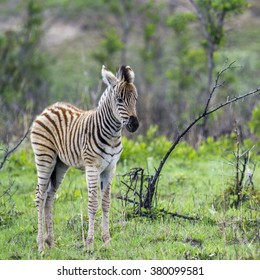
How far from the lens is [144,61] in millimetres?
34438

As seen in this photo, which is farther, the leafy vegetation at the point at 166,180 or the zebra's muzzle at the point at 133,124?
the leafy vegetation at the point at 166,180

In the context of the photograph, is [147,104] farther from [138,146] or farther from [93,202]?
[93,202]

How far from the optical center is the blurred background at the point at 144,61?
16.0m

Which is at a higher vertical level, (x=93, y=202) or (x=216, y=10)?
(x=216, y=10)

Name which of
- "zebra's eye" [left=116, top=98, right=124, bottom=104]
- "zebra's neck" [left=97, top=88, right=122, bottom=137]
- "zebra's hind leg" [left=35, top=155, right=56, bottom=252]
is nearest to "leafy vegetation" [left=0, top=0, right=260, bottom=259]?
"zebra's hind leg" [left=35, top=155, right=56, bottom=252]

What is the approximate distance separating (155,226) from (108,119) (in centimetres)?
161

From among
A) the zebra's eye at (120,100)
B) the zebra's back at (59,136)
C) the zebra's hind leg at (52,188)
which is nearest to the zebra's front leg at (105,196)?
the zebra's back at (59,136)

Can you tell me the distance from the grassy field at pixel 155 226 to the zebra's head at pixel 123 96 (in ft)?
3.78

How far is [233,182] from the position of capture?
991cm

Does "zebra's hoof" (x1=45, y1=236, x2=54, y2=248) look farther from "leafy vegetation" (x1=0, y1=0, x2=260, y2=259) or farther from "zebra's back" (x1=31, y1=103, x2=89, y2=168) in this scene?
"zebra's back" (x1=31, y1=103, x2=89, y2=168)

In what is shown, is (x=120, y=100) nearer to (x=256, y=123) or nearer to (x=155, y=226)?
(x=155, y=226)

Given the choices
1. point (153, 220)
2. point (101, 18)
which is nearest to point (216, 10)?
point (153, 220)

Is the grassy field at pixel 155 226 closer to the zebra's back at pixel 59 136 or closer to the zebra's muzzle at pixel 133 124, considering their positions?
the zebra's back at pixel 59 136

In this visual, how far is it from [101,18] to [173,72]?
2561 centimetres
